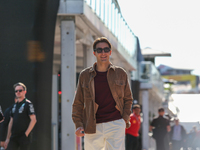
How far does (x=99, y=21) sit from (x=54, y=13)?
11.9 feet

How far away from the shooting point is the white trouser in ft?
16.8

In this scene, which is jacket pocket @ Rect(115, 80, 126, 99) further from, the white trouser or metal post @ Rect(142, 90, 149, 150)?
metal post @ Rect(142, 90, 149, 150)

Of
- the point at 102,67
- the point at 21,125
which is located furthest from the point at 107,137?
the point at 21,125

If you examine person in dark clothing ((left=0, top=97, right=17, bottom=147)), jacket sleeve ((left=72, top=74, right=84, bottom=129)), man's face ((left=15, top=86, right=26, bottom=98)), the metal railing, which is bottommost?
person in dark clothing ((left=0, top=97, right=17, bottom=147))

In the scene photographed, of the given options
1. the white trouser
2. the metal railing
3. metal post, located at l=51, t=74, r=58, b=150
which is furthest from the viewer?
the metal railing

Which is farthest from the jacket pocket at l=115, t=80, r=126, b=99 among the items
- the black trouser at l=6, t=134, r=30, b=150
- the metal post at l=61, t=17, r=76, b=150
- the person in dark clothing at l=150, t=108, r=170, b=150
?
the person in dark clothing at l=150, t=108, r=170, b=150

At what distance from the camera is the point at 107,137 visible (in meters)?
5.14

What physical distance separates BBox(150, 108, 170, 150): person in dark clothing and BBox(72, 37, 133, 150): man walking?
32.4 ft

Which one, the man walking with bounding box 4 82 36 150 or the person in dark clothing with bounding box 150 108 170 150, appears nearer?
the man walking with bounding box 4 82 36 150

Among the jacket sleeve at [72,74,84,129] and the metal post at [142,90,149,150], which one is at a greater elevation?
the jacket sleeve at [72,74,84,129]

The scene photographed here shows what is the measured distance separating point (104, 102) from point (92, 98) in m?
0.14

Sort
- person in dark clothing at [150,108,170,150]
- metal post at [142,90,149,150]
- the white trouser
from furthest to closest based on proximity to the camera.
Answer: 1. metal post at [142,90,149,150]
2. person in dark clothing at [150,108,170,150]
3. the white trouser

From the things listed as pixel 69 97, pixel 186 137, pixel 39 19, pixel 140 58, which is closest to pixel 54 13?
pixel 39 19

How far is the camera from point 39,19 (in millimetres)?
9875
